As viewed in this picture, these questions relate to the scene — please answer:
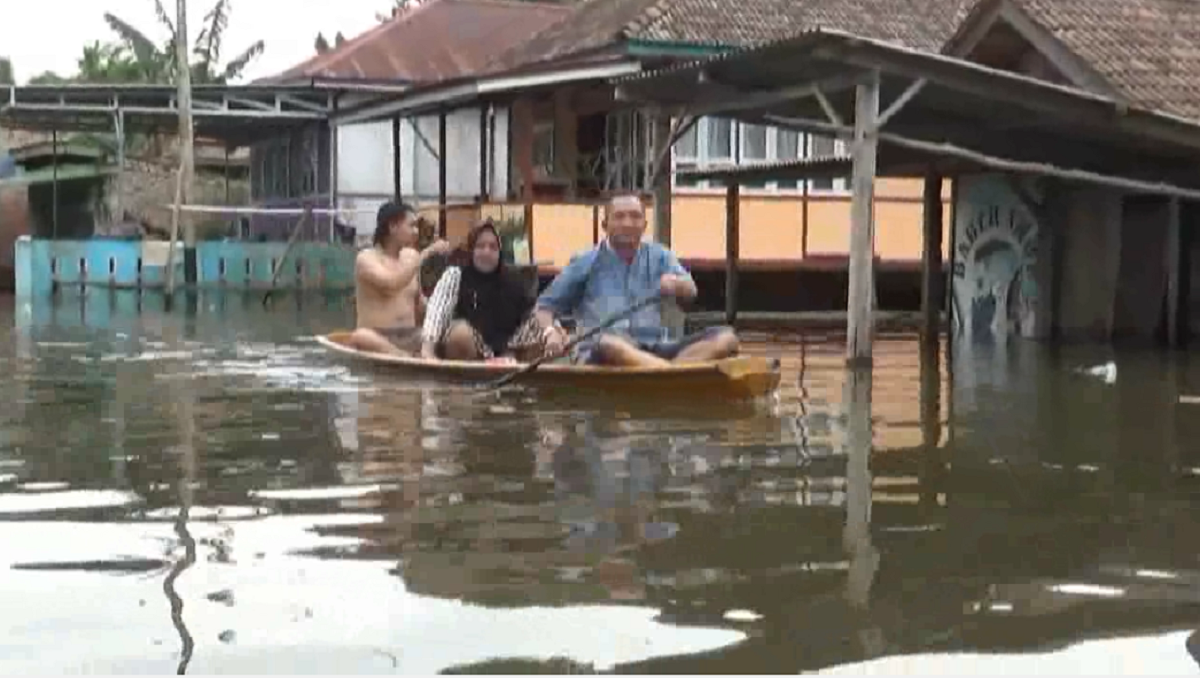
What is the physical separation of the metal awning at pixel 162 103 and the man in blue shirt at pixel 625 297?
2002 cm

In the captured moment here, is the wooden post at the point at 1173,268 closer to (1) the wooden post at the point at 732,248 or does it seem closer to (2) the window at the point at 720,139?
(1) the wooden post at the point at 732,248

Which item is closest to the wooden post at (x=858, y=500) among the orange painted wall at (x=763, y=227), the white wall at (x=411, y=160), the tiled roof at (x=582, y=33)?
the orange painted wall at (x=763, y=227)

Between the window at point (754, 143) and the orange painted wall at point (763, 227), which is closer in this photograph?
the orange painted wall at point (763, 227)

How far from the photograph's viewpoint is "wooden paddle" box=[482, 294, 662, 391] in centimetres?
1081

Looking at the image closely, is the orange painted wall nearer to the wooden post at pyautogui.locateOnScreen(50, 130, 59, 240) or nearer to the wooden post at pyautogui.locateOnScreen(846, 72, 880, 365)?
the wooden post at pyautogui.locateOnScreen(846, 72, 880, 365)

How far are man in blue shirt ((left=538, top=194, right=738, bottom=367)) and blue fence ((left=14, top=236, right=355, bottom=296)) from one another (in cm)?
1814

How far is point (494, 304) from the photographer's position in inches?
477

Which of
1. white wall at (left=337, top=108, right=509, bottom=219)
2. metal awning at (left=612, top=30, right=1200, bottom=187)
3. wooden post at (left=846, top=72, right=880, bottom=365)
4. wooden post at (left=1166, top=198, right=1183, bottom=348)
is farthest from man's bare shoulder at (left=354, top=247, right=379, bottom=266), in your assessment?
white wall at (left=337, top=108, right=509, bottom=219)

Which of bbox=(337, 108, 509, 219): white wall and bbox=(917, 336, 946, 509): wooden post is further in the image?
bbox=(337, 108, 509, 219): white wall

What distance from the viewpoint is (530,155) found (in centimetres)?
2494

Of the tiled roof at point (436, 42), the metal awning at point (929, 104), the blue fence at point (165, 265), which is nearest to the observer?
the metal awning at point (929, 104)

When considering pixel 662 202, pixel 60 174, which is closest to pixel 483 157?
pixel 662 202

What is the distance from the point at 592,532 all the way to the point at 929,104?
372 inches

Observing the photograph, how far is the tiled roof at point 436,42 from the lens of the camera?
32.2 meters
